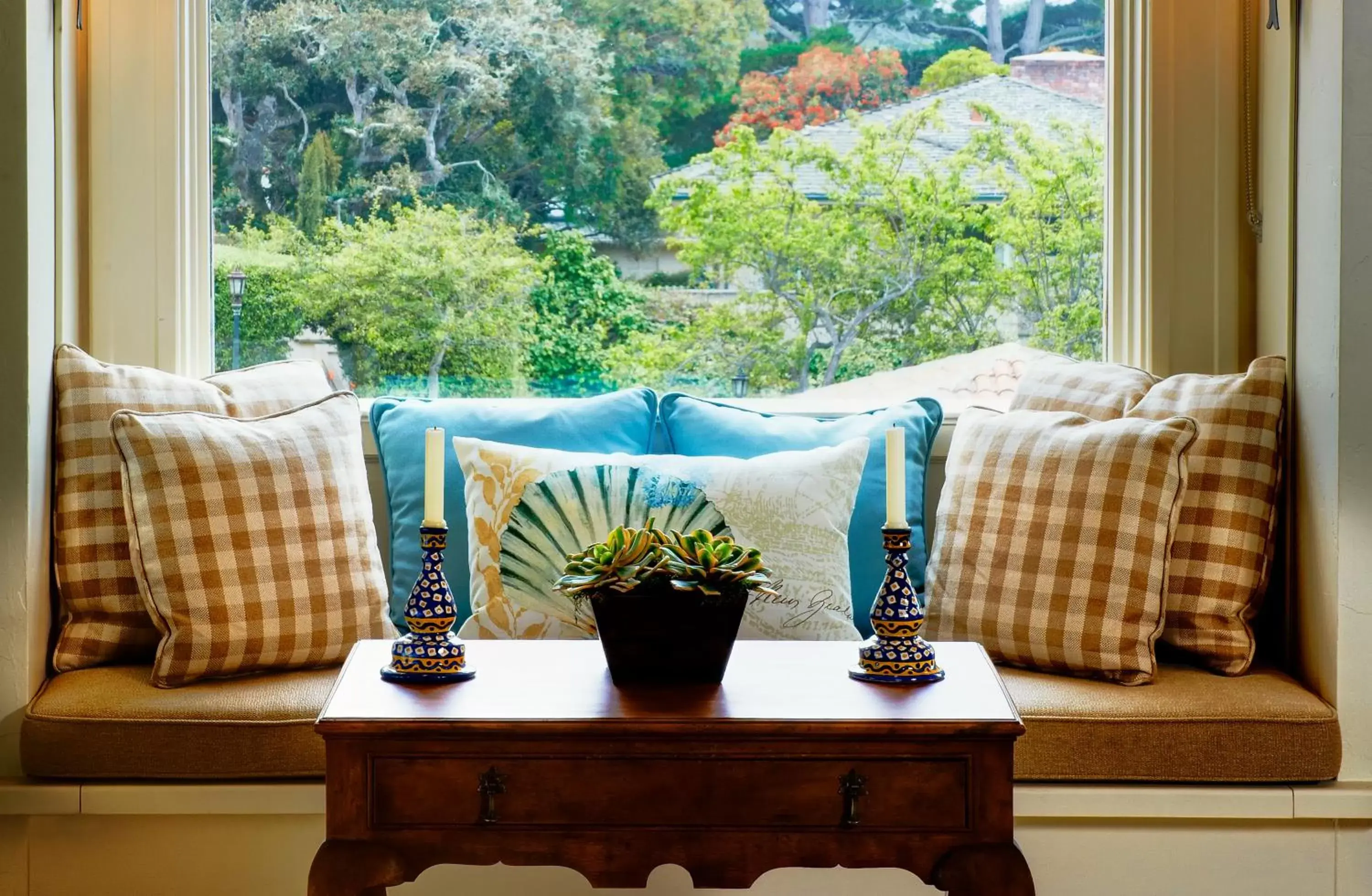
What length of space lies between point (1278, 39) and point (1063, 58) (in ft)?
1.50

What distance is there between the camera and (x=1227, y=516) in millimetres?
2234

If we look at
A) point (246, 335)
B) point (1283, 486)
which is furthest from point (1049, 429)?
point (246, 335)

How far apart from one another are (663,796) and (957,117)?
1780 mm

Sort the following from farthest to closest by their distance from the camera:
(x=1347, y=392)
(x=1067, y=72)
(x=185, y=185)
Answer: (x=1067, y=72)
(x=185, y=185)
(x=1347, y=392)

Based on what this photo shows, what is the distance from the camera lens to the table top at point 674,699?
5.01 ft

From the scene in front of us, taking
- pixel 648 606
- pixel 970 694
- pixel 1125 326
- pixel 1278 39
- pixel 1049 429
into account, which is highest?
pixel 1278 39

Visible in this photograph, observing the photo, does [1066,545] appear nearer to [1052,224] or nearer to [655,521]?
[655,521]

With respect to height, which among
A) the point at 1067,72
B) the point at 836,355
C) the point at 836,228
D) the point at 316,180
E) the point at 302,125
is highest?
the point at 1067,72

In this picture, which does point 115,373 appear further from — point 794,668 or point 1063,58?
point 1063,58

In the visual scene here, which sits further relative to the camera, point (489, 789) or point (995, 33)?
point (995, 33)

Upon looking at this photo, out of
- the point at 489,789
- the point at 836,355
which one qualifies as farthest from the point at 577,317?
the point at 489,789

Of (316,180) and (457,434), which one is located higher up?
(316,180)

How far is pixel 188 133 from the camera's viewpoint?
8.65 ft

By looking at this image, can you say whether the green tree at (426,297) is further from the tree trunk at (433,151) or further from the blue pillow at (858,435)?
the blue pillow at (858,435)
